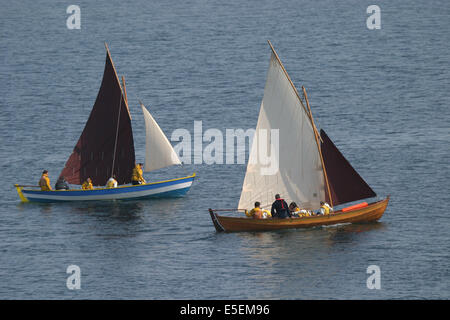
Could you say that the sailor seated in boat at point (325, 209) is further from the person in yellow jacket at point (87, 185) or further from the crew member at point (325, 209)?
the person in yellow jacket at point (87, 185)

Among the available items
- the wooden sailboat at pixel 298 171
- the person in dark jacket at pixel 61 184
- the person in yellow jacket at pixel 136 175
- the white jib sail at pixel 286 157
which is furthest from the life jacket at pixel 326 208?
the person in dark jacket at pixel 61 184

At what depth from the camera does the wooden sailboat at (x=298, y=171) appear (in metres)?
87.1

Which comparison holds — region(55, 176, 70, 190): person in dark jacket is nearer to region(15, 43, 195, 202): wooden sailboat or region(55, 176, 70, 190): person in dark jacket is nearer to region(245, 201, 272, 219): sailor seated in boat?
region(15, 43, 195, 202): wooden sailboat

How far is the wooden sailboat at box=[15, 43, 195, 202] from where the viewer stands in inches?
4033

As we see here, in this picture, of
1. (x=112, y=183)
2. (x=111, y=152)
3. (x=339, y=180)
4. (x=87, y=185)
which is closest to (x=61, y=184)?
(x=87, y=185)

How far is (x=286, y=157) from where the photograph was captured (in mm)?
88875

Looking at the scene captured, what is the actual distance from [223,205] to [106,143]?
1215cm

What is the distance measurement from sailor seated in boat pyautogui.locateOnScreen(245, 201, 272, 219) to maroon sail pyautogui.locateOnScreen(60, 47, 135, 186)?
19847mm

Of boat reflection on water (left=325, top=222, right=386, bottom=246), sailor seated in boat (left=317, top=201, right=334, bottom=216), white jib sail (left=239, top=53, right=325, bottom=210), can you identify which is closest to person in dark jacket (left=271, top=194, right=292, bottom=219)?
sailor seated in boat (left=317, top=201, right=334, bottom=216)

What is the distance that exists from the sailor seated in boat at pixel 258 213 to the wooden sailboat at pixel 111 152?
1657 centimetres

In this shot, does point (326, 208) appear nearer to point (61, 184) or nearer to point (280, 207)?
point (280, 207)
